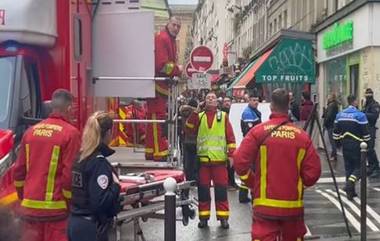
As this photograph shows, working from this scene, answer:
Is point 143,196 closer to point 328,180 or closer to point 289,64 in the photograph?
point 328,180

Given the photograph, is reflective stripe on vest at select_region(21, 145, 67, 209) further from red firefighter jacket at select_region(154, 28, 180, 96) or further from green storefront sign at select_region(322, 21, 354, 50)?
green storefront sign at select_region(322, 21, 354, 50)

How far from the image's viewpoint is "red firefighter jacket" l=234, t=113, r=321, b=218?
6.47 m

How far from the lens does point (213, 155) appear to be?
10766 mm

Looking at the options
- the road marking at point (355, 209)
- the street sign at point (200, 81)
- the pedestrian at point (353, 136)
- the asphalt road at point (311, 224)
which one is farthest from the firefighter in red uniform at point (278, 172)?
the street sign at point (200, 81)

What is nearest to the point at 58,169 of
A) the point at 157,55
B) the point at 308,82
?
the point at 157,55

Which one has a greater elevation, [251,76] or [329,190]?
[251,76]

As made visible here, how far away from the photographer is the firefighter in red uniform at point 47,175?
637 centimetres

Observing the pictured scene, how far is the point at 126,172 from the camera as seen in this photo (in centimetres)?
914

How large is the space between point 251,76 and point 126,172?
77.1 feet

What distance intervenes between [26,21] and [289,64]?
2143cm

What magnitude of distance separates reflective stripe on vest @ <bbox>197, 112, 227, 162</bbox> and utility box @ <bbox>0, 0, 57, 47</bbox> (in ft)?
12.5

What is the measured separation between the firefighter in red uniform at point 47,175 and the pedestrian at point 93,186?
45cm

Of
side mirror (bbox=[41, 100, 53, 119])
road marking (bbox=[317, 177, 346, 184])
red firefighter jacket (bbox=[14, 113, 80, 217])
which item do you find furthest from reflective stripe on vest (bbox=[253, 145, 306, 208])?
road marking (bbox=[317, 177, 346, 184])

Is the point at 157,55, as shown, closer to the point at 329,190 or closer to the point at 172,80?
the point at 172,80
